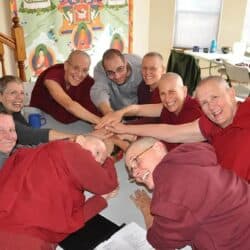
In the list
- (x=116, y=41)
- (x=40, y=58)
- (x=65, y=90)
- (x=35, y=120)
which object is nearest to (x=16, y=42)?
(x=40, y=58)

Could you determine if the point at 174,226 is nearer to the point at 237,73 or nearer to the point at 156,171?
the point at 156,171

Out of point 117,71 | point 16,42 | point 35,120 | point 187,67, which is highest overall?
point 16,42

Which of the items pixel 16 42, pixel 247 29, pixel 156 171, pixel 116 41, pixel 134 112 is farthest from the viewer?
pixel 247 29

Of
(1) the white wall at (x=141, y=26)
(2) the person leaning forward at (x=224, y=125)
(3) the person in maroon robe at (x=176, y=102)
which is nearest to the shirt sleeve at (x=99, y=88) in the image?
(3) the person in maroon robe at (x=176, y=102)

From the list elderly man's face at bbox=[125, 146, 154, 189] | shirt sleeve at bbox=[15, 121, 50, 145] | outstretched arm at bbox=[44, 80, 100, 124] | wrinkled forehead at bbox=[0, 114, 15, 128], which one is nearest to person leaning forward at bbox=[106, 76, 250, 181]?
elderly man's face at bbox=[125, 146, 154, 189]

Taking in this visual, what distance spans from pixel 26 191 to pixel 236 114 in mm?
988

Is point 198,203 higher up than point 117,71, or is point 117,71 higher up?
point 117,71

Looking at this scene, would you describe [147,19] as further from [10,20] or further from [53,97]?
[53,97]

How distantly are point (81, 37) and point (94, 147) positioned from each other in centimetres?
288

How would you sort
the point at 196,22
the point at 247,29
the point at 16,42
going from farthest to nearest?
the point at 196,22 → the point at 247,29 → the point at 16,42

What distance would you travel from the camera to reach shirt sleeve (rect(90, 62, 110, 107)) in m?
2.38

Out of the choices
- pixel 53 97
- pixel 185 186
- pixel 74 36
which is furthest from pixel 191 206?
pixel 74 36

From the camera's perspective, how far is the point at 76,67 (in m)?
2.33

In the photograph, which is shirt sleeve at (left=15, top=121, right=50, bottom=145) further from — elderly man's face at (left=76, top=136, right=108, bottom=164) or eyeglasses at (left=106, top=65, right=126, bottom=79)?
eyeglasses at (left=106, top=65, right=126, bottom=79)
